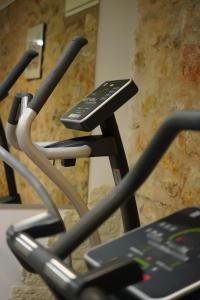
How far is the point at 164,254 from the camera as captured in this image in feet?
2.09

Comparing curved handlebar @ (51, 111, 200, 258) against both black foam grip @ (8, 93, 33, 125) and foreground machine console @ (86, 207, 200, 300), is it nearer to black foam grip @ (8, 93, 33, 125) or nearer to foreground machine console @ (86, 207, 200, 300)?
foreground machine console @ (86, 207, 200, 300)

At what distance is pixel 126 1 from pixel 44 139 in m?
1.12

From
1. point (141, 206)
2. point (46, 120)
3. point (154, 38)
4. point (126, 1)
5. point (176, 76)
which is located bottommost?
point (141, 206)

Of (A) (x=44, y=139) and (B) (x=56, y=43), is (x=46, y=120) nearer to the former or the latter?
(A) (x=44, y=139)

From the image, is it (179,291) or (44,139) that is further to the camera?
(44,139)

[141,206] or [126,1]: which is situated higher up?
[126,1]

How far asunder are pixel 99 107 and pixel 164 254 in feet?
2.84

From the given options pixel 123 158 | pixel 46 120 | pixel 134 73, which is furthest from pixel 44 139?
pixel 123 158

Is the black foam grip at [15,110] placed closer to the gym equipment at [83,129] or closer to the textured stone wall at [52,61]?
the gym equipment at [83,129]

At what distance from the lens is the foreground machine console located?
0.58 metres

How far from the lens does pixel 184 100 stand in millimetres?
1958

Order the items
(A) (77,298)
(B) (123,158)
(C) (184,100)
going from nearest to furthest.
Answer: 1. (A) (77,298)
2. (B) (123,158)
3. (C) (184,100)

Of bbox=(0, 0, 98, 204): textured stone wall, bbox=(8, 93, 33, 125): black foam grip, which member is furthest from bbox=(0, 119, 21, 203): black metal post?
bbox=(8, 93, 33, 125): black foam grip

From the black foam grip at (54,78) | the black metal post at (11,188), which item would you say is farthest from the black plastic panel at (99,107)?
the black metal post at (11,188)
